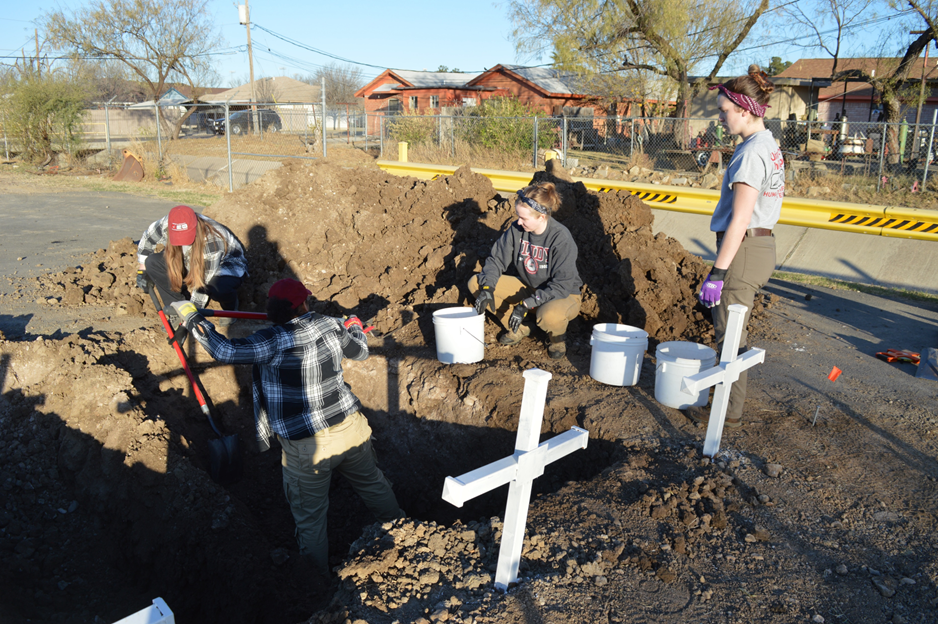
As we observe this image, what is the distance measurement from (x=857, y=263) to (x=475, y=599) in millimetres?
9217

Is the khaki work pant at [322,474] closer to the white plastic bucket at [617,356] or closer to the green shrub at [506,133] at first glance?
the white plastic bucket at [617,356]

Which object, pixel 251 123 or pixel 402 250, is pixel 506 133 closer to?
pixel 402 250

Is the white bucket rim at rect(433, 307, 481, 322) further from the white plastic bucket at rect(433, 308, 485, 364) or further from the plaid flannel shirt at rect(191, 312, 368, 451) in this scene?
the plaid flannel shirt at rect(191, 312, 368, 451)

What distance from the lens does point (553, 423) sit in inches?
181

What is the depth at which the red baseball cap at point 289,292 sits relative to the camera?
3545mm

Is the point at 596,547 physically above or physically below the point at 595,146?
below

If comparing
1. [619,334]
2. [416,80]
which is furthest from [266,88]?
[619,334]

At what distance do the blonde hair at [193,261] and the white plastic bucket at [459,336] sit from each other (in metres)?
2.26

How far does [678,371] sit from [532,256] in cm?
170

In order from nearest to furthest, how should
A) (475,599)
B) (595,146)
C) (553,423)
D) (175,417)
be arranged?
(475,599)
(553,423)
(175,417)
(595,146)

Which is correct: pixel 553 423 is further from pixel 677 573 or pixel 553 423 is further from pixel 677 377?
pixel 677 573

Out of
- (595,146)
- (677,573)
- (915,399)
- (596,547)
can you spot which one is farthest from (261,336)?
(595,146)

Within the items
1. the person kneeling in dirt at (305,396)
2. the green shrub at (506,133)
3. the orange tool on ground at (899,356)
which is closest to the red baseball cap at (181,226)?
the person kneeling in dirt at (305,396)

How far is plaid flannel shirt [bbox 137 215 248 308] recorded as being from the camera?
5.79 metres
